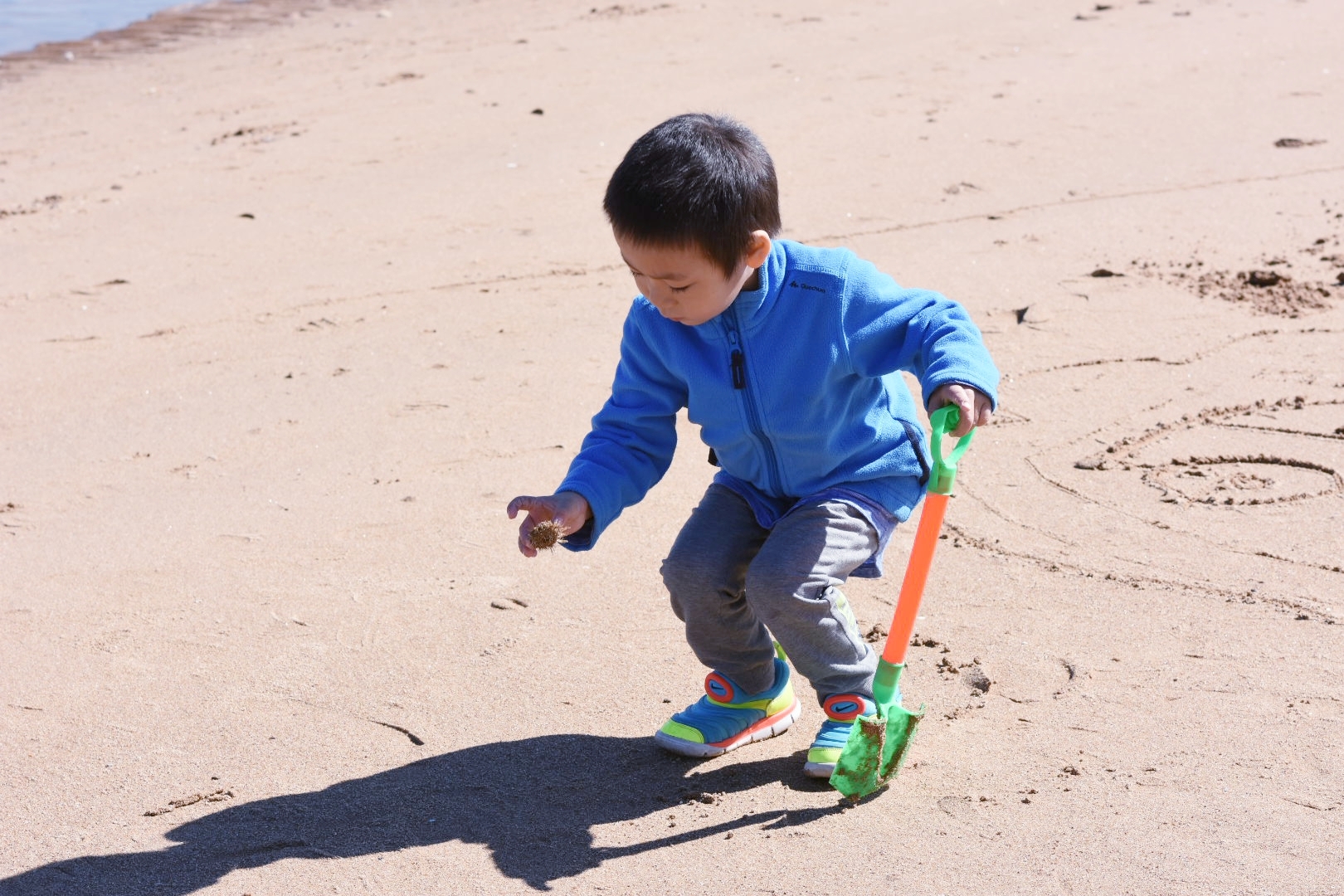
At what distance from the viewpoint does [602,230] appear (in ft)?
19.2

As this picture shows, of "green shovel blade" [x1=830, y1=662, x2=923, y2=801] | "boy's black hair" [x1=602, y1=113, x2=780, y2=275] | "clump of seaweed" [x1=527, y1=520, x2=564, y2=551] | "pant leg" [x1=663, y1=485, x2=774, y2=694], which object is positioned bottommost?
"green shovel blade" [x1=830, y1=662, x2=923, y2=801]

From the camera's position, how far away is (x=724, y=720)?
268cm

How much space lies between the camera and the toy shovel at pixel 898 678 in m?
2.40

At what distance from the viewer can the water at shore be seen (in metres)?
12.7

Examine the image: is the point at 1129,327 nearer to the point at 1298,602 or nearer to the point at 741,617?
the point at 1298,602

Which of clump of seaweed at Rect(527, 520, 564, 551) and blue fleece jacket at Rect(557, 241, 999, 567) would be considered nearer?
clump of seaweed at Rect(527, 520, 564, 551)

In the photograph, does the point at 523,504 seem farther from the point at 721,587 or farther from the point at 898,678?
the point at 898,678

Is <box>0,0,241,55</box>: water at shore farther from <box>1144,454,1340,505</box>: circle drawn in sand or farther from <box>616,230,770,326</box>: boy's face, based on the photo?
<box>616,230,770,326</box>: boy's face

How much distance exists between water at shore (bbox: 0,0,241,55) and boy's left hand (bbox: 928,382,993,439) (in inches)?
465

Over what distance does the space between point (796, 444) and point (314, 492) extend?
5.76 feet

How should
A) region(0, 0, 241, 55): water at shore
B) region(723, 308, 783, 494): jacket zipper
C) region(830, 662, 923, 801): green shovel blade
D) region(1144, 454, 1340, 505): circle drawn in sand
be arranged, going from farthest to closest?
region(0, 0, 241, 55): water at shore, region(1144, 454, 1340, 505): circle drawn in sand, region(723, 308, 783, 494): jacket zipper, region(830, 662, 923, 801): green shovel blade

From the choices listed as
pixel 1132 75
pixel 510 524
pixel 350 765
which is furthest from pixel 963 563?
pixel 1132 75

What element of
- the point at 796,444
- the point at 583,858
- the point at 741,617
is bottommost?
the point at 583,858

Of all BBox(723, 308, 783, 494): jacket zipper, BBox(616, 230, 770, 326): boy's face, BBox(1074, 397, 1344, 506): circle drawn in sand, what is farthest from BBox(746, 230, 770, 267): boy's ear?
BBox(1074, 397, 1344, 506): circle drawn in sand
